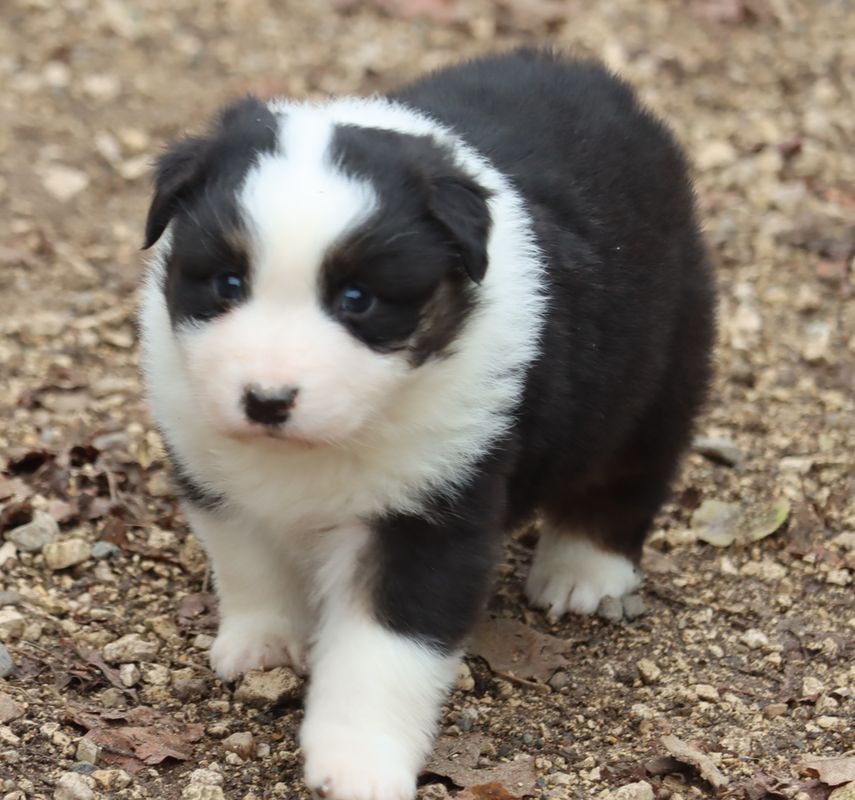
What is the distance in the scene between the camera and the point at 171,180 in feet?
14.2

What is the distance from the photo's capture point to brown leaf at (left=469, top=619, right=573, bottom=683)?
17.3 feet

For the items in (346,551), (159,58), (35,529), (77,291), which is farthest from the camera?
(159,58)

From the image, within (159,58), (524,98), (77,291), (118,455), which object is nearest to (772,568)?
(524,98)

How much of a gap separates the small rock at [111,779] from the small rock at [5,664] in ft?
1.84

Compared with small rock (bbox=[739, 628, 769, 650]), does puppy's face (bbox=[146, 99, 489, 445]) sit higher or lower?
higher

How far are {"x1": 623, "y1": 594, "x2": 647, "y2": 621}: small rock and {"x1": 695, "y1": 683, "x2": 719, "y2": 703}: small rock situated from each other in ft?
1.72

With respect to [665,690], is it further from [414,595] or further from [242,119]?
[242,119]

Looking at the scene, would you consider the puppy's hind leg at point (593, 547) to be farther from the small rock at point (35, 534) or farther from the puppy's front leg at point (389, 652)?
the small rock at point (35, 534)

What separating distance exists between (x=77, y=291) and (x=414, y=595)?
3801 mm

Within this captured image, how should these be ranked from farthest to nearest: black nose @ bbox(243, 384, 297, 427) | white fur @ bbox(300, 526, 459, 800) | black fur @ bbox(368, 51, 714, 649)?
black fur @ bbox(368, 51, 714, 649), white fur @ bbox(300, 526, 459, 800), black nose @ bbox(243, 384, 297, 427)

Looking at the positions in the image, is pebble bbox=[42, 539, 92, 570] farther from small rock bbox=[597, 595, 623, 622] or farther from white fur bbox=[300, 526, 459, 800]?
small rock bbox=[597, 595, 623, 622]

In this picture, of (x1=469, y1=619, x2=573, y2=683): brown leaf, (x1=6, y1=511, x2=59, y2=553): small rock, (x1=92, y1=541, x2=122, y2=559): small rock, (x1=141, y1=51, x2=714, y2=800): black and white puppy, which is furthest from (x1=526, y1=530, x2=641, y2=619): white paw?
(x1=6, y1=511, x2=59, y2=553): small rock

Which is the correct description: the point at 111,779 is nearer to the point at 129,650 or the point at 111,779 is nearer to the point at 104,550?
the point at 129,650

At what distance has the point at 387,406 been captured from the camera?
4.19 meters
